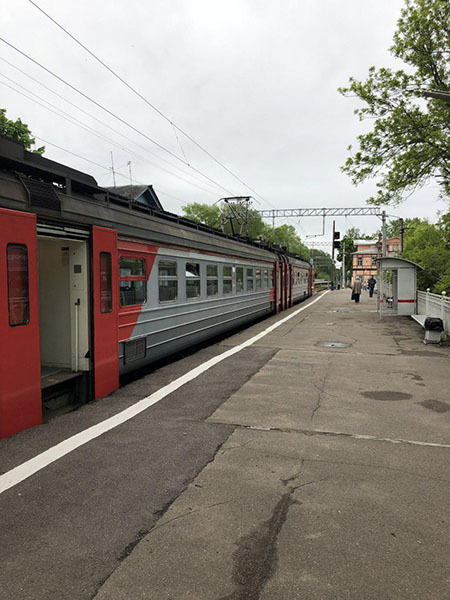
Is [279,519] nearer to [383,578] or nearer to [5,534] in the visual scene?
[383,578]

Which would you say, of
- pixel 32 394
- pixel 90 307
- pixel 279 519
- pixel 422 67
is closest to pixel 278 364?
pixel 90 307

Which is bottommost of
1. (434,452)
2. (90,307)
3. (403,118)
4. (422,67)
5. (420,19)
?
(434,452)

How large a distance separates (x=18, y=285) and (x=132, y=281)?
8.28 ft

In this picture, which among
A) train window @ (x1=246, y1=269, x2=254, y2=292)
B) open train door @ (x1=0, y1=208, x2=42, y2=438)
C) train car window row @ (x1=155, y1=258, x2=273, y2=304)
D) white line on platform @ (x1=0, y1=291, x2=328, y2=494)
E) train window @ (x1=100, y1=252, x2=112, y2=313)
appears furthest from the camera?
train window @ (x1=246, y1=269, x2=254, y2=292)

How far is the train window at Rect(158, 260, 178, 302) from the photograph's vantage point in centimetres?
817

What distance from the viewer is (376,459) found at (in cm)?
425

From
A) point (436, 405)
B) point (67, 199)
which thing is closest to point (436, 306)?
point (436, 405)

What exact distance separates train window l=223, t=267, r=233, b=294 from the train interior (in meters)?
6.48

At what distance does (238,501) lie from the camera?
3.46 m

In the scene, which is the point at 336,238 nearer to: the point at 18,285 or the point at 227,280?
the point at 227,280

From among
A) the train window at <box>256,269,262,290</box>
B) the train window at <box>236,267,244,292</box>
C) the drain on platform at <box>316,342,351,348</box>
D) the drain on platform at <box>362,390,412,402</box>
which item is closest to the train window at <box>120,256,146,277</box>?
the drain on platform at <box>362,390,412,402</box>

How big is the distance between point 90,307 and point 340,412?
3567 millimetres

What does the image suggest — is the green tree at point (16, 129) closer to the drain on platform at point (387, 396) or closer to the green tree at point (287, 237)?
the drain on platform at point (387, 396)

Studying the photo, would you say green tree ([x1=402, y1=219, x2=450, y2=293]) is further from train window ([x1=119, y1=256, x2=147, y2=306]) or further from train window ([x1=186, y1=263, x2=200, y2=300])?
train window ([x1=119, y1=256, x2=147, y2=306])
